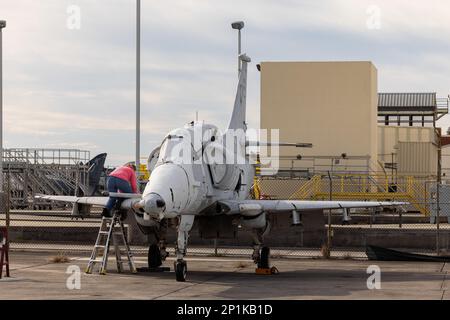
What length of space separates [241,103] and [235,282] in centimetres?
866

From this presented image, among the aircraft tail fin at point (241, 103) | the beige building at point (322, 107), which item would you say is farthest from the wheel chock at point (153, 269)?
the beige building at point (322, 107)

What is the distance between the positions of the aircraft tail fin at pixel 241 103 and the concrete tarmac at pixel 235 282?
401 cm

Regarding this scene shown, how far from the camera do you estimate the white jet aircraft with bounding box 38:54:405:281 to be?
56.3 ft

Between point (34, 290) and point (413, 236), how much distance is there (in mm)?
14351

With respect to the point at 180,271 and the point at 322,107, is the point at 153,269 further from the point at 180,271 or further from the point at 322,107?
the point at 322,107

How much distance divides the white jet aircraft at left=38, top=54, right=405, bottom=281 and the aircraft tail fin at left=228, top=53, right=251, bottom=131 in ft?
5.21

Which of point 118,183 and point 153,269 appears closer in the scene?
point 118,183

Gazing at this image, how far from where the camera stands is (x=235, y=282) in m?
18.1

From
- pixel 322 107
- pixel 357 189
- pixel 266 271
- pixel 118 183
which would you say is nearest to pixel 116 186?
pixel 118 183

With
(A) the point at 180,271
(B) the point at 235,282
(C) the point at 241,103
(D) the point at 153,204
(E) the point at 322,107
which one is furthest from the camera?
(E) the point at 322,107

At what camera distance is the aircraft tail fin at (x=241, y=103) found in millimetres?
24719

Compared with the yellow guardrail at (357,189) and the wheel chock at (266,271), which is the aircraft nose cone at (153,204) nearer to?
the wheel chock at (266,271)
